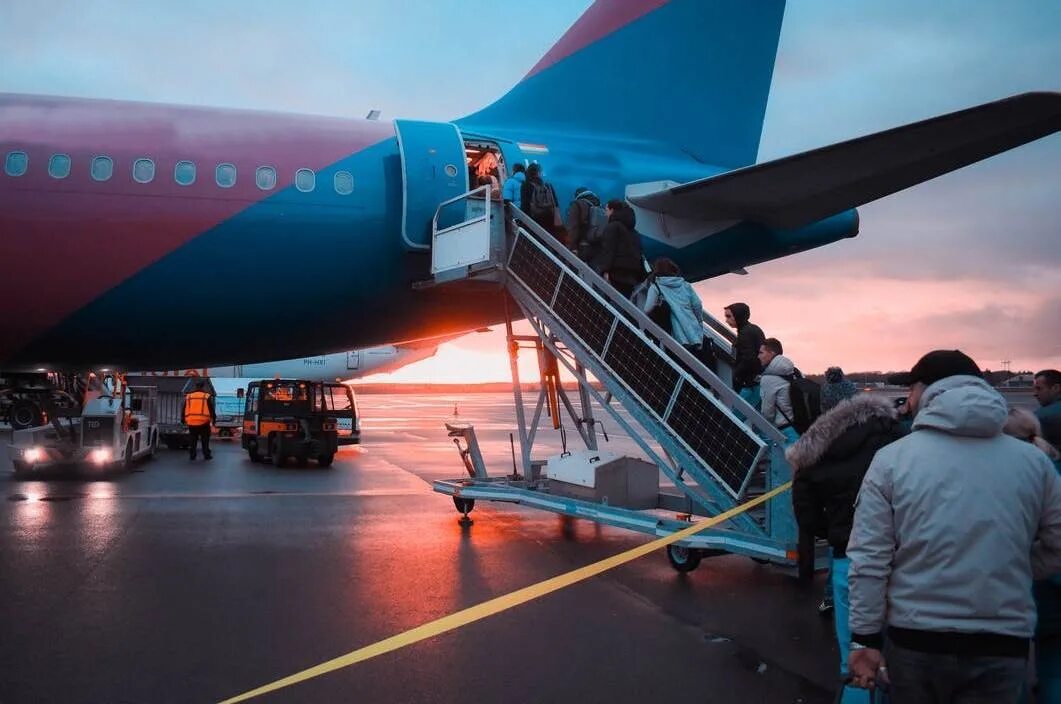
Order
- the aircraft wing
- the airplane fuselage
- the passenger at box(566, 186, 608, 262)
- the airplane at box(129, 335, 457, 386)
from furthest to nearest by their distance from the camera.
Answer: the airplane at box(129, 335, 457, 386)
the passenger at box(566, 186, 608, 262)
the airplane fuselage
the aircraft wing

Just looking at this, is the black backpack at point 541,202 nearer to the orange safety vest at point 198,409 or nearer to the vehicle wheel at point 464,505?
the vehicle wheel at point 464,505

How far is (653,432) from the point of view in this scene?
28.8 ft

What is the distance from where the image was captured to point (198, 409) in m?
21.7

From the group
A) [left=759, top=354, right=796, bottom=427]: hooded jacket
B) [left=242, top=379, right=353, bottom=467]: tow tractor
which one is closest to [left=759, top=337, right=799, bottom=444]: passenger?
[left=759, top=354, right=796, bottom=427]: hooded jacket

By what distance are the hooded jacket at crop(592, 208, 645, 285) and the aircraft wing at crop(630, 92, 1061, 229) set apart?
1.27m

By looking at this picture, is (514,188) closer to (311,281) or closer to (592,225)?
(592,225)

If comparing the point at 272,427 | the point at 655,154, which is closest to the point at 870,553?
the point at 655,154

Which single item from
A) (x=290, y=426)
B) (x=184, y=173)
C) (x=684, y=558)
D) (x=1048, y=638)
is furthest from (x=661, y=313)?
(x=290, y=426)

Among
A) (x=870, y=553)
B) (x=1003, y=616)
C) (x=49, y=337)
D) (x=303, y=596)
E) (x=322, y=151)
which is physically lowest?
(x=303, y=596)

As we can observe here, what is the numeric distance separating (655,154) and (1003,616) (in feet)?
36.1

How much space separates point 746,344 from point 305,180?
5.49 m

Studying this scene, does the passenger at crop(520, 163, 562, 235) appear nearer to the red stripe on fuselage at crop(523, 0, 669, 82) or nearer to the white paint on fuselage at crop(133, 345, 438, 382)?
the red stripe on fuselage at crop(523, 0, 669, 82)

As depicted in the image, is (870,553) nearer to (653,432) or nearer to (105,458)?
(653,432)

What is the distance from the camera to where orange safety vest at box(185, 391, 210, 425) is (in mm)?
21547
